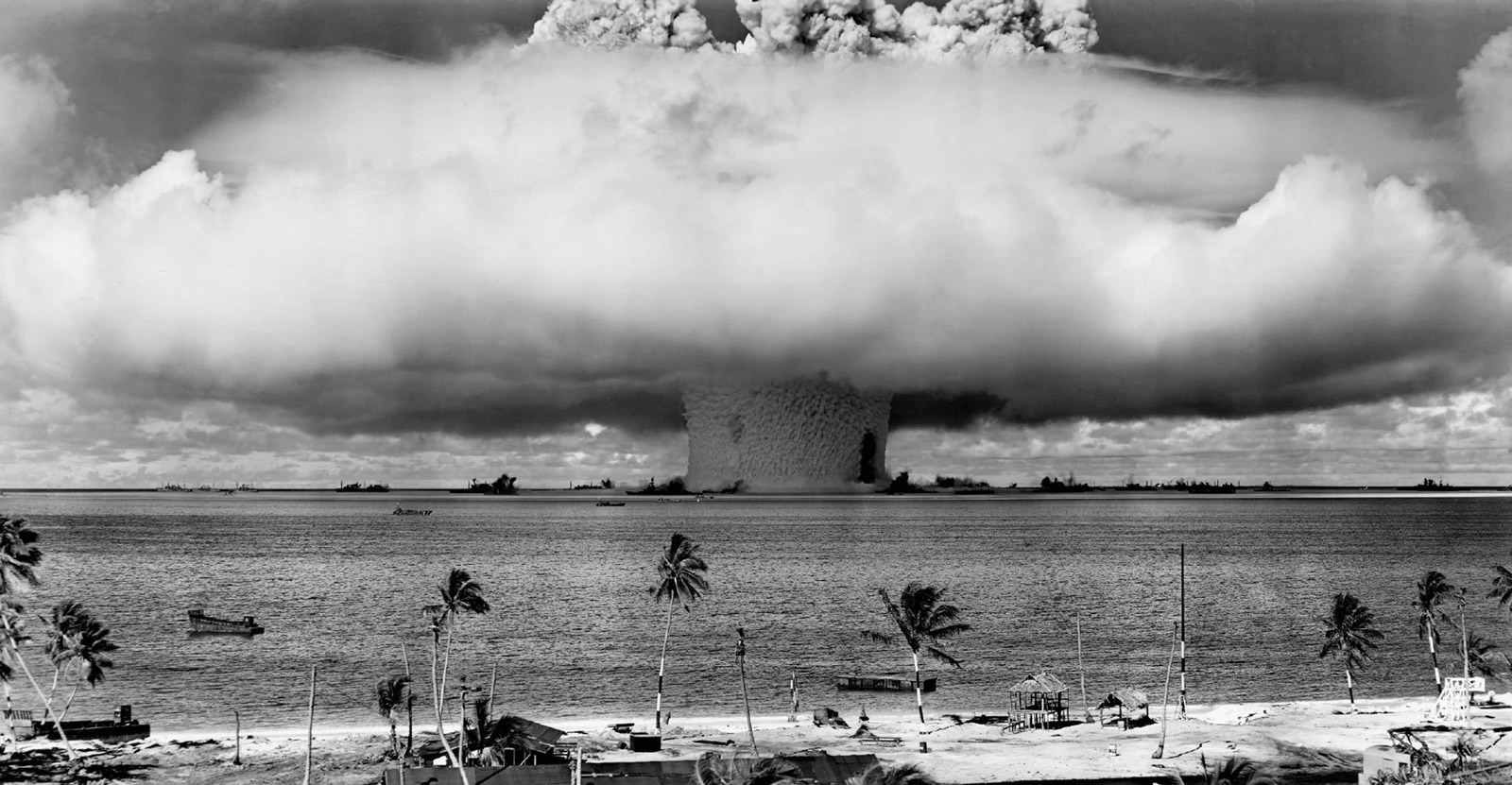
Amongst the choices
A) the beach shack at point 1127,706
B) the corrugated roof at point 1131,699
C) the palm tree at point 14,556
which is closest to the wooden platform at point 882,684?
the beach shack at point 1127,706

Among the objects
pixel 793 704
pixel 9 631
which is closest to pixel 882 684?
pixel 793 704

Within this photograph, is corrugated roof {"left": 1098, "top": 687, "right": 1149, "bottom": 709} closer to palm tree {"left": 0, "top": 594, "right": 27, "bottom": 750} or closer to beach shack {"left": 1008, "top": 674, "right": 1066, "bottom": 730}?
beach shack {"left": 1008, "top": 674, "right": 1066, "bottom": 730}

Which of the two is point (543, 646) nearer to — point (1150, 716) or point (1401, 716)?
point (1150, 716)

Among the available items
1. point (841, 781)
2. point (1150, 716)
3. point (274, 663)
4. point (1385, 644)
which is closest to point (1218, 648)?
point (1385, 644)

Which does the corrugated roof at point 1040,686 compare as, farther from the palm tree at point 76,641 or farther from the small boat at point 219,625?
Result: the small boat at point 219,625

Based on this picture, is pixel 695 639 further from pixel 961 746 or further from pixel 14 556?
pixel 14 556

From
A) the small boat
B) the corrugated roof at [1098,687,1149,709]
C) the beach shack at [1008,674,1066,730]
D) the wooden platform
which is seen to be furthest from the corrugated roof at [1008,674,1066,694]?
the small boat
